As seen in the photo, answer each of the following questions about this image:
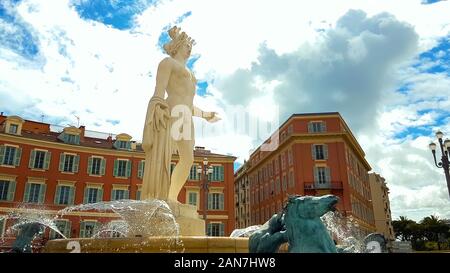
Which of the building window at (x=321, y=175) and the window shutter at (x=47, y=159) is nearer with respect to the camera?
the window shutter at (x=47, y=159)

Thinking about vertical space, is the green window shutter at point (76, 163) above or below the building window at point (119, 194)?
above

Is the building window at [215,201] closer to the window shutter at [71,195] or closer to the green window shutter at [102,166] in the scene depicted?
the green window shutter at [102,166]

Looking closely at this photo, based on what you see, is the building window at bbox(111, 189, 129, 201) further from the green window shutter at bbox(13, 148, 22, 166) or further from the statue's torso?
the statue's torso

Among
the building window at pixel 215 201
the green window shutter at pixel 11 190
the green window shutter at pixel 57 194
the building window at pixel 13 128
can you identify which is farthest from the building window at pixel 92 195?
the building window at pixel 215 201

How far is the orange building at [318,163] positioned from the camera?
35.3m

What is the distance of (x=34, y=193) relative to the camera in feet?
102

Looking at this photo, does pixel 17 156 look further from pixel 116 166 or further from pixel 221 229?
pixel 221 229

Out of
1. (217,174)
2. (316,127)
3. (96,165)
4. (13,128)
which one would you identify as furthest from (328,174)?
(13,128)

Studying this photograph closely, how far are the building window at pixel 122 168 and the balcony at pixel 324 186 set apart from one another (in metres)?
17.8

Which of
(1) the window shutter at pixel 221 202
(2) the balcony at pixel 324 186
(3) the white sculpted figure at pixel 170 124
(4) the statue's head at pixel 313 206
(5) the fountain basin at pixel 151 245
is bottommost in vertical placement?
(5) the fountain basin at pixel 151 245

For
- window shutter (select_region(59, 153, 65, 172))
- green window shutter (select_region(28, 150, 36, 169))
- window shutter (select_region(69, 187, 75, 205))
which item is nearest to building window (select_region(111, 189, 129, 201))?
window shutter (select_region(69, 187, 75, 205))

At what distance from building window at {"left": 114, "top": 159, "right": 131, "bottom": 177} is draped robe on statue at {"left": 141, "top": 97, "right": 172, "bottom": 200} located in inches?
1151
